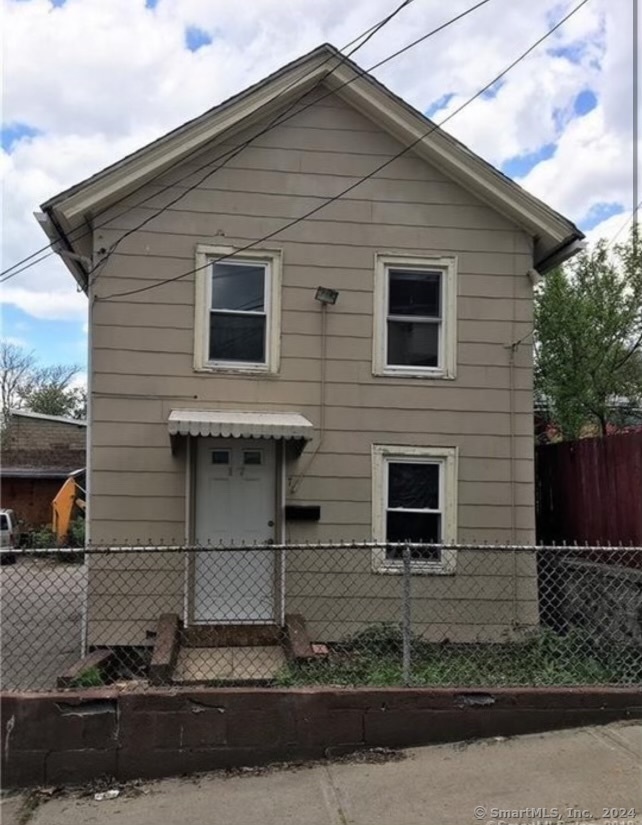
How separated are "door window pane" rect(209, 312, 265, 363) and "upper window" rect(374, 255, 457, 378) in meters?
1.35

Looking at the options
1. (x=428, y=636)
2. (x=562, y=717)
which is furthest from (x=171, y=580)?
(x=562, y=717)

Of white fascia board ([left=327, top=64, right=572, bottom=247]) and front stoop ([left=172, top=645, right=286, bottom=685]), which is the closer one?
front stoop ([left=172, top=645, right=286, bottom=685])

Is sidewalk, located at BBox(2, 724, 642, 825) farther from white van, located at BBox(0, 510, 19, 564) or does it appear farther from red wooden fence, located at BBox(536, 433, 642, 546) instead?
white van, located at BBox(0, 510, 19, 564)

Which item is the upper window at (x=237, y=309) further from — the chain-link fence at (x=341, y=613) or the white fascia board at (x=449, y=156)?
the chain-link fence at (x=341, y=613)

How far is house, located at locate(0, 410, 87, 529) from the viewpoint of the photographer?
23344mm

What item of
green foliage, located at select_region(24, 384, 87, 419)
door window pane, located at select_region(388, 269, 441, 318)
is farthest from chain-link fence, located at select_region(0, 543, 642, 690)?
green foliage, located at select_region(24, 384, 87, 419)

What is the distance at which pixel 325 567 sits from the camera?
25.9 feet

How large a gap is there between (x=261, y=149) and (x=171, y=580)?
4929mm

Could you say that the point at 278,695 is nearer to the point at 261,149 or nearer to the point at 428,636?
the point at 428,636

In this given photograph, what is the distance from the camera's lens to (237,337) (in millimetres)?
8062

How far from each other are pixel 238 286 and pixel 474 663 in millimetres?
4727

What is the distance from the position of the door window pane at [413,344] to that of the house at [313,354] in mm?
23

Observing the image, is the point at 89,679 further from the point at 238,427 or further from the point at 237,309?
the point at 237,309

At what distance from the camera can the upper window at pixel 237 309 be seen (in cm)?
795
